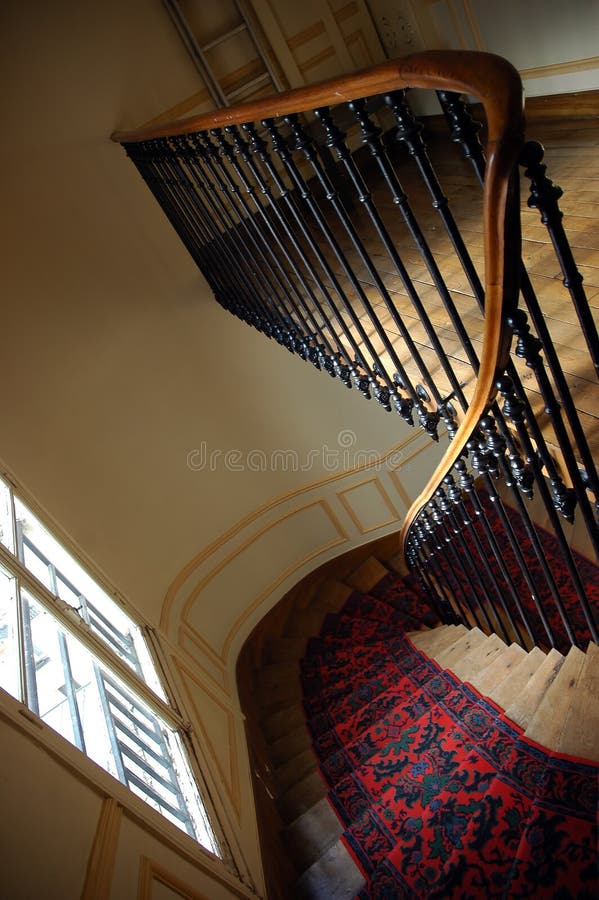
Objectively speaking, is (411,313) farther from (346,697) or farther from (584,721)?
(346,697)

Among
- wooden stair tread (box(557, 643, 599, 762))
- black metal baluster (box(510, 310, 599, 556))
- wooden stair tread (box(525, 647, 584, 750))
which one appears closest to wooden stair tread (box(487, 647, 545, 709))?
wooden stair tread (box(525, 647, 584, 750))

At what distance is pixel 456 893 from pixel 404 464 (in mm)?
3845

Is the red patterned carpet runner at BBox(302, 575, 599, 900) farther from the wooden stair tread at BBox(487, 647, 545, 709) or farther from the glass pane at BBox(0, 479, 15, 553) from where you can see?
the glass pane at BBox(0, 479, 15, 553)

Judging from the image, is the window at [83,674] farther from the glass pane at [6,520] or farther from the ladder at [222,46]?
the ladder at [222,46]

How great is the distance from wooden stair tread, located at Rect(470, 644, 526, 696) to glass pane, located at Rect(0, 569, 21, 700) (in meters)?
2.15

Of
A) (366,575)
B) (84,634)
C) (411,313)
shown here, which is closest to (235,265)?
(411,313)

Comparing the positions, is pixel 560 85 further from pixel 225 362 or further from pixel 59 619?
pixel 59 619

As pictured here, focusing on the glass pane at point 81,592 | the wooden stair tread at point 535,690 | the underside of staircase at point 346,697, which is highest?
the glass pane at point 81,592

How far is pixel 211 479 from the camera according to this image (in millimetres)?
4707

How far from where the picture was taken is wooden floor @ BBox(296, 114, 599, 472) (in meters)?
1.94

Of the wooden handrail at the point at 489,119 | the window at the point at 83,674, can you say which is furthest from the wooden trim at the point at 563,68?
the window at the point at 83,674

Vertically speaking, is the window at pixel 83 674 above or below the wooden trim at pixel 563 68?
below

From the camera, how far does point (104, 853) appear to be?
1.69m

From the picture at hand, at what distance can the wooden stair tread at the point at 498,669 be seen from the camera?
3107mm
